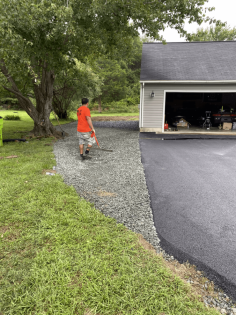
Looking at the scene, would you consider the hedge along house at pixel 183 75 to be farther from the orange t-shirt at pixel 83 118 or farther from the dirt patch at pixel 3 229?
the dirt patch at pixel 3 229

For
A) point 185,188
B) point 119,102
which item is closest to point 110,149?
point 185,188

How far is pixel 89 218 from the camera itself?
331 cm

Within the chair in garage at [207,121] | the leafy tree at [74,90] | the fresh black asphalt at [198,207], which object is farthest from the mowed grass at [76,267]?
the leafy tree at [74,90]

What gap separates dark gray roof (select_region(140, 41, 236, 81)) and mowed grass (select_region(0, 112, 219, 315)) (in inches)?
383

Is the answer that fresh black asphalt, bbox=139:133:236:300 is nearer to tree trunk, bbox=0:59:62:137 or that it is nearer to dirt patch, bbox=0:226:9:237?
dirt patch, bbox=0:226:9:237

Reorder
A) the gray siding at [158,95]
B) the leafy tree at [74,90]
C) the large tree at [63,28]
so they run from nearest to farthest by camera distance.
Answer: the large tree at [63,28]
the gray siding at [158,95]
the leafy tree at [74,90]

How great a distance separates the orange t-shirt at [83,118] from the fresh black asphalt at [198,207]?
205 cm

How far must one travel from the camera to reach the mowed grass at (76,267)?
6.37 feet

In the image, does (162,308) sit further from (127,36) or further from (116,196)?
(127,36)

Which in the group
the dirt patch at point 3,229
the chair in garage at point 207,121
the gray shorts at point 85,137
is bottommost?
the dirt patch at point 3,229

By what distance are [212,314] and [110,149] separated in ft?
21.7

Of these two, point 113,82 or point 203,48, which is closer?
point 203,48

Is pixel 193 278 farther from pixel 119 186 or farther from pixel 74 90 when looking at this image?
pixel 74 90

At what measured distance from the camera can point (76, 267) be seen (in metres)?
2.34
